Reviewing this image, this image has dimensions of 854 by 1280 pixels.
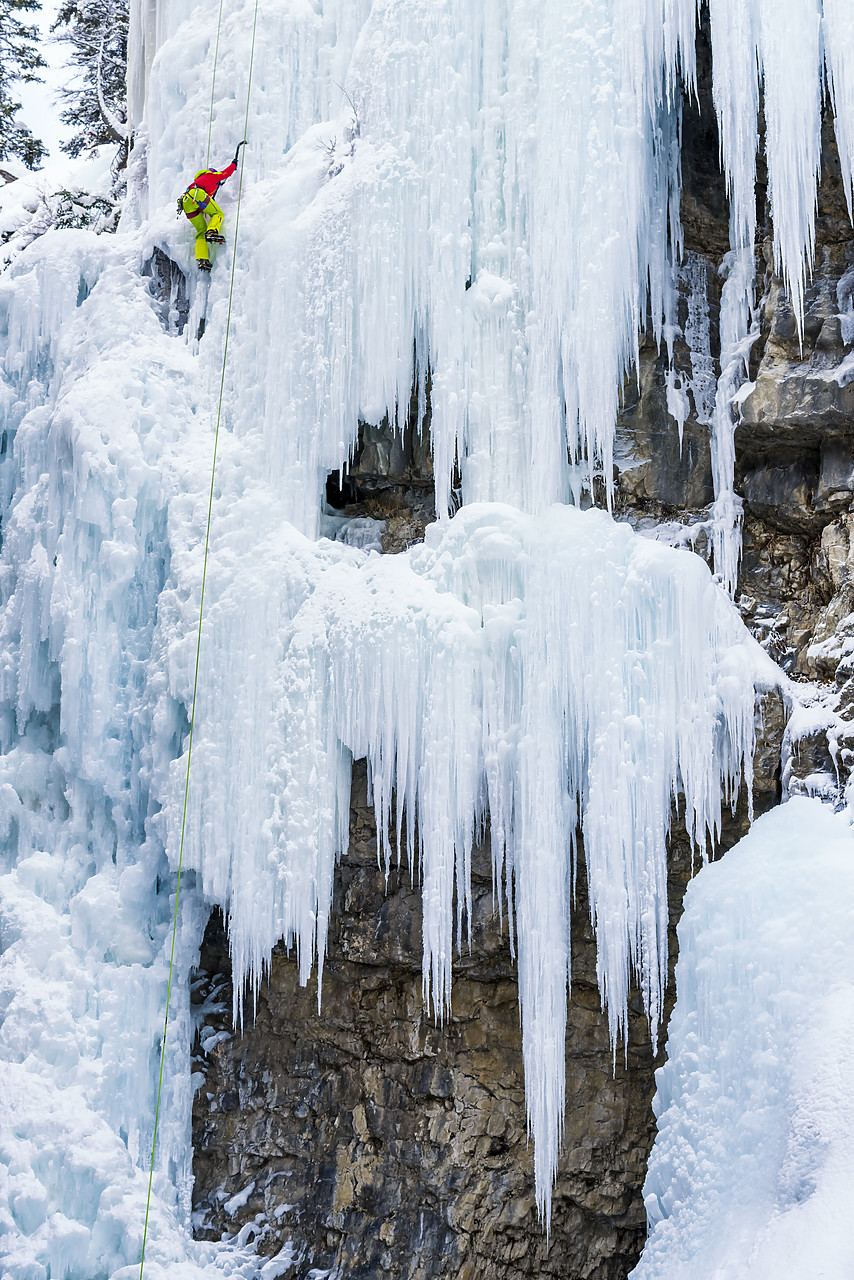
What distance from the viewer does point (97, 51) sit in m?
14.1

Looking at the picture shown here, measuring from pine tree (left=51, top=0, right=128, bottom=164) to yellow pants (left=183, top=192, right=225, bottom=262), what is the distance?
774 centimetres

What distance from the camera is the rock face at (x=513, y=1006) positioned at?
616cm

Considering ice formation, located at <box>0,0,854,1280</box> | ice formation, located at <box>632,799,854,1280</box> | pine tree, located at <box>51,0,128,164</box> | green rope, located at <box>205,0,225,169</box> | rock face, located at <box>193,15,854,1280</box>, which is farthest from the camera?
pine tree, located at <box>51,0,128,164</box>

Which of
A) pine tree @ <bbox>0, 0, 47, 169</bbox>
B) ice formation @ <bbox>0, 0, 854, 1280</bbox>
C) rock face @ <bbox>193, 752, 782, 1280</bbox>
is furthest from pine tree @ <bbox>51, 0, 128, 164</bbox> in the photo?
rock face @ <bbox>193, 752, 782, 1280</bbox>

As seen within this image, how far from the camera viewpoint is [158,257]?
7.44 m

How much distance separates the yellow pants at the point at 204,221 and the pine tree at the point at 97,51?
25.4 ft

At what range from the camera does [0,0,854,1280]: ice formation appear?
5910 mm

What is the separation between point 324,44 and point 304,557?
3.57 meters

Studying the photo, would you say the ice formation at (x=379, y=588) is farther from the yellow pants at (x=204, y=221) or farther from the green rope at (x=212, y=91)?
the green rope at (x=212, y=91)

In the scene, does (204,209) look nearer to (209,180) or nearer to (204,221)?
(204,221)

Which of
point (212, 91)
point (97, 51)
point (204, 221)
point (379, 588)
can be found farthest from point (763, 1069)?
point (97, 51)

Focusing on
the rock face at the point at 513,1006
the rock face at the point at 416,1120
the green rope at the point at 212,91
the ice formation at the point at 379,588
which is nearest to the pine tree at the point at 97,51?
the green rope at the point at 212,91

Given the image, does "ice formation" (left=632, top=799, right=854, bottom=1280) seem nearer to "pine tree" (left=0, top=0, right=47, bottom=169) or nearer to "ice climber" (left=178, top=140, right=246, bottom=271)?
"ice climber" (left=178, top=140, right=246, bottom=271)

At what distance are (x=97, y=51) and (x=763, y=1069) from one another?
14.0m
